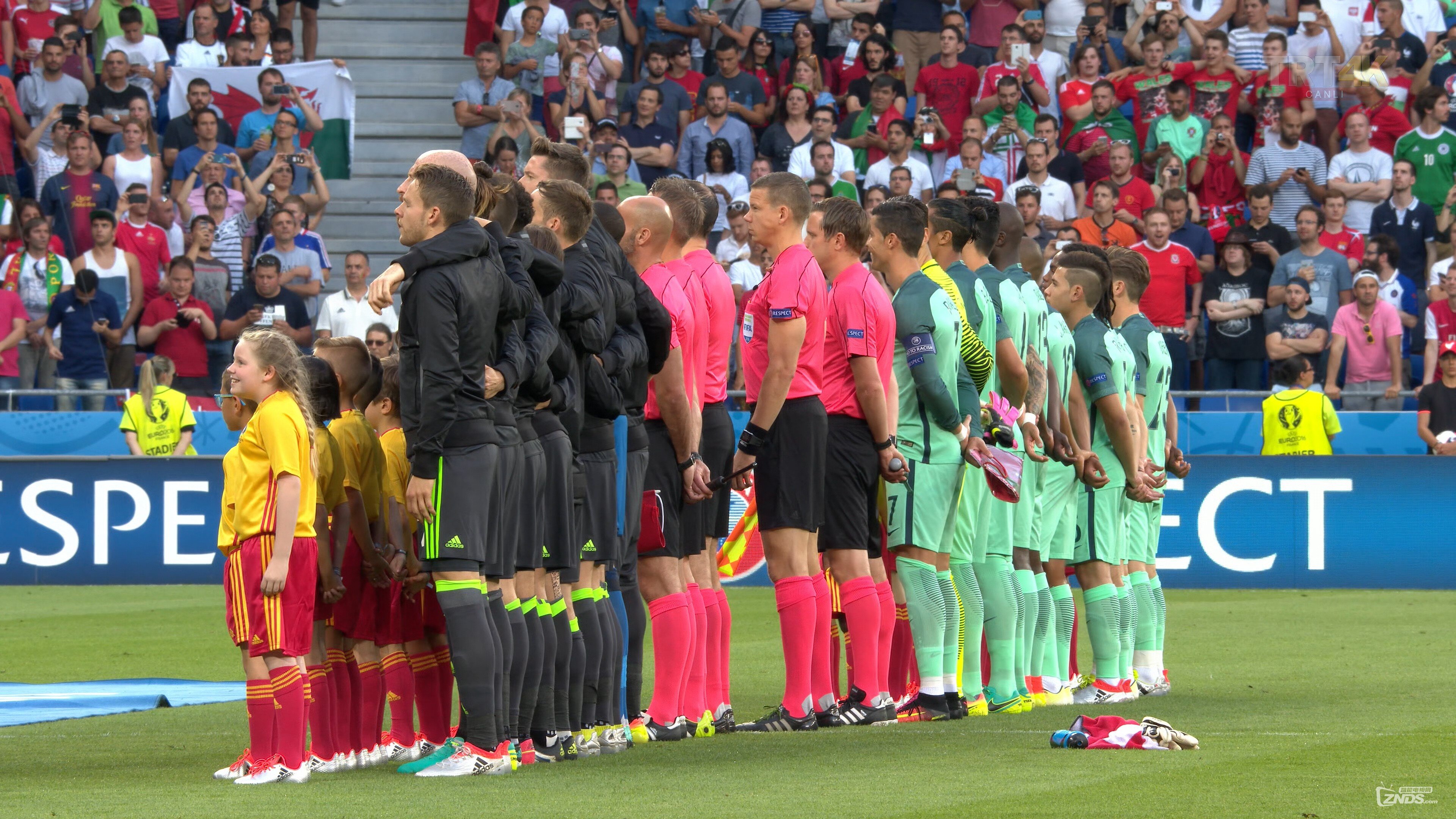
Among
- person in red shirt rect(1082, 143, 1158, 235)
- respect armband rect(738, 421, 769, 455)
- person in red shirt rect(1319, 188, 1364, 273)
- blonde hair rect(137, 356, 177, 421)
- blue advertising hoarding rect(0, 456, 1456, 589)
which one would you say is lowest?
blue advertising hoarding rect(0, 456, 1456, 589)

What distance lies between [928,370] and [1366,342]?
426 inches

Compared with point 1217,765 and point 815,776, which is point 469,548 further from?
point 1217,765

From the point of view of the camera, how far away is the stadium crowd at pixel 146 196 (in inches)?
739

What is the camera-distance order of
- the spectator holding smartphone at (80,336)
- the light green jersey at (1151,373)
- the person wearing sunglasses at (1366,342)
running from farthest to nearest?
the spectator holding smartphone at (80,336)
the person wearing sunglasses at (1366,342)
the light green jersey at (1151,373)

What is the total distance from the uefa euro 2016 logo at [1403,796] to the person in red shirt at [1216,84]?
15724mm

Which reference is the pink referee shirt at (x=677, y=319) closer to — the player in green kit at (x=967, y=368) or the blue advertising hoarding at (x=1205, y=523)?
the player in green kit at (x=967, y=368)

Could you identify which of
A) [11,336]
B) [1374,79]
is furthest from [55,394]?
[1374,79]

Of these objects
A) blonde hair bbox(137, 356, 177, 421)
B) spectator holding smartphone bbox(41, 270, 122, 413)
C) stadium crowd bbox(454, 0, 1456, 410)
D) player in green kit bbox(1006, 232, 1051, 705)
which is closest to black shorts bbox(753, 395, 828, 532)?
player in green kit bbox(1006, 232, 1051, 705)

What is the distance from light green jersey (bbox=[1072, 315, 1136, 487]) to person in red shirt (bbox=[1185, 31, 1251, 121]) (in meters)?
11.9

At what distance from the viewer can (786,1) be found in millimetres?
23312

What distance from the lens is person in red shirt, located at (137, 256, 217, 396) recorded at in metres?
18.9

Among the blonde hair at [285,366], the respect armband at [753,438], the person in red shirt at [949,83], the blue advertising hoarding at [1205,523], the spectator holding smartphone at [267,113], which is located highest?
the person in red shirt at [949,83]

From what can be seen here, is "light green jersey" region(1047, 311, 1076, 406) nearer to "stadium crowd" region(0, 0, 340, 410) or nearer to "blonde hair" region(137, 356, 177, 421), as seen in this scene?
"blonde hair" region(137, 356, 177, 421)

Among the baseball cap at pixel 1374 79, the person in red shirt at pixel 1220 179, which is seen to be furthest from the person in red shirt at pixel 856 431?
the baseball cap at pixel 1374 79
